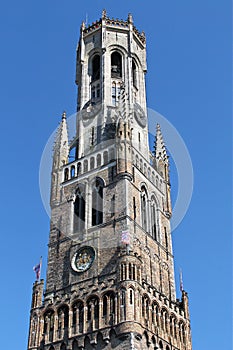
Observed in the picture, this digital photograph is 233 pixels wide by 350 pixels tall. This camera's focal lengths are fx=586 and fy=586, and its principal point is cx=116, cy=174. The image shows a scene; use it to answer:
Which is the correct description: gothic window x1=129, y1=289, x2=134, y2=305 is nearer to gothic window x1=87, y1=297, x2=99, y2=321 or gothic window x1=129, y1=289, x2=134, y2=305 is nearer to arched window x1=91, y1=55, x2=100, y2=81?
gothic window x1=87, y1=297, x2=99, y2=321

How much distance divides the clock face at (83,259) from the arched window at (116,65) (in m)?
22.9

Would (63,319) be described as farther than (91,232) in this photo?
No

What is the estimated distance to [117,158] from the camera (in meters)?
52.2

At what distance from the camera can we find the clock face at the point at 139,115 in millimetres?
61531

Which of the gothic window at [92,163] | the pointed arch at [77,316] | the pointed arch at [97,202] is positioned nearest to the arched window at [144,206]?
the pointed arch at [97,202]

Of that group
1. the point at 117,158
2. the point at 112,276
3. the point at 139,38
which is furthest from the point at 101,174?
the point at 139,38

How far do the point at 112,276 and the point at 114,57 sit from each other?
97.5 ft

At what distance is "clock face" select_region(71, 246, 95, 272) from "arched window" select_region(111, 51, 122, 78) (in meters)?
22.9

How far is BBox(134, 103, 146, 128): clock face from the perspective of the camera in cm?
6153

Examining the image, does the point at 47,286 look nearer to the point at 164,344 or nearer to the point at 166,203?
the point at 164,344

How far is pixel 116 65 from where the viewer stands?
216 ft

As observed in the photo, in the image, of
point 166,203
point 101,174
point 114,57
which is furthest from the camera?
point 114,57

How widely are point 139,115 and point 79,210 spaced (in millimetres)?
14405

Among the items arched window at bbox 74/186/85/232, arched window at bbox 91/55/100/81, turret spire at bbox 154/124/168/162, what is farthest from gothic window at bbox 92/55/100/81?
arched window at bbox 74/186/85/232
